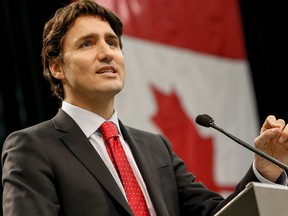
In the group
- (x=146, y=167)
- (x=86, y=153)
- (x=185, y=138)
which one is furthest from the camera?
(x=185, y=138)

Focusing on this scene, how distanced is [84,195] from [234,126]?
8.59ft

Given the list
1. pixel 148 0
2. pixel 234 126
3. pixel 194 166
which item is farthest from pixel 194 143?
pixel 148 0

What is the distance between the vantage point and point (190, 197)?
8.29 ft

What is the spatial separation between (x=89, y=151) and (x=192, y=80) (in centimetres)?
225

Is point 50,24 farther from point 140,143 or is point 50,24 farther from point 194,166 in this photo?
point 194,166

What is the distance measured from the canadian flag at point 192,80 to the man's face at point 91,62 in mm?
1322

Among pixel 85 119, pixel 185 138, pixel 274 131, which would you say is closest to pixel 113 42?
pixel 85 119

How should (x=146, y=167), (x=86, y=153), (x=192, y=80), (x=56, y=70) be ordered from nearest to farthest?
(x=86, y=153) < (x=146, y=167) < (x=56, y=70) < (x=192, y=80)

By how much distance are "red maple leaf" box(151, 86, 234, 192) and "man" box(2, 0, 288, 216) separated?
1.53 meters

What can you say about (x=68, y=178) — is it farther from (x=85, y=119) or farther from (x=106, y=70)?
(x=106, y=70)

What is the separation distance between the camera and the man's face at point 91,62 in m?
2.45

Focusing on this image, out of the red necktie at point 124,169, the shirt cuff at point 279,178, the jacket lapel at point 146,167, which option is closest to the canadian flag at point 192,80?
the jacket lapel at point 146,167

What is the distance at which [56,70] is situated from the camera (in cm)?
263

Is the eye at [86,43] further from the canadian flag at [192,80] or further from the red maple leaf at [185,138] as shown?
the red maple leaf at [185,138]
